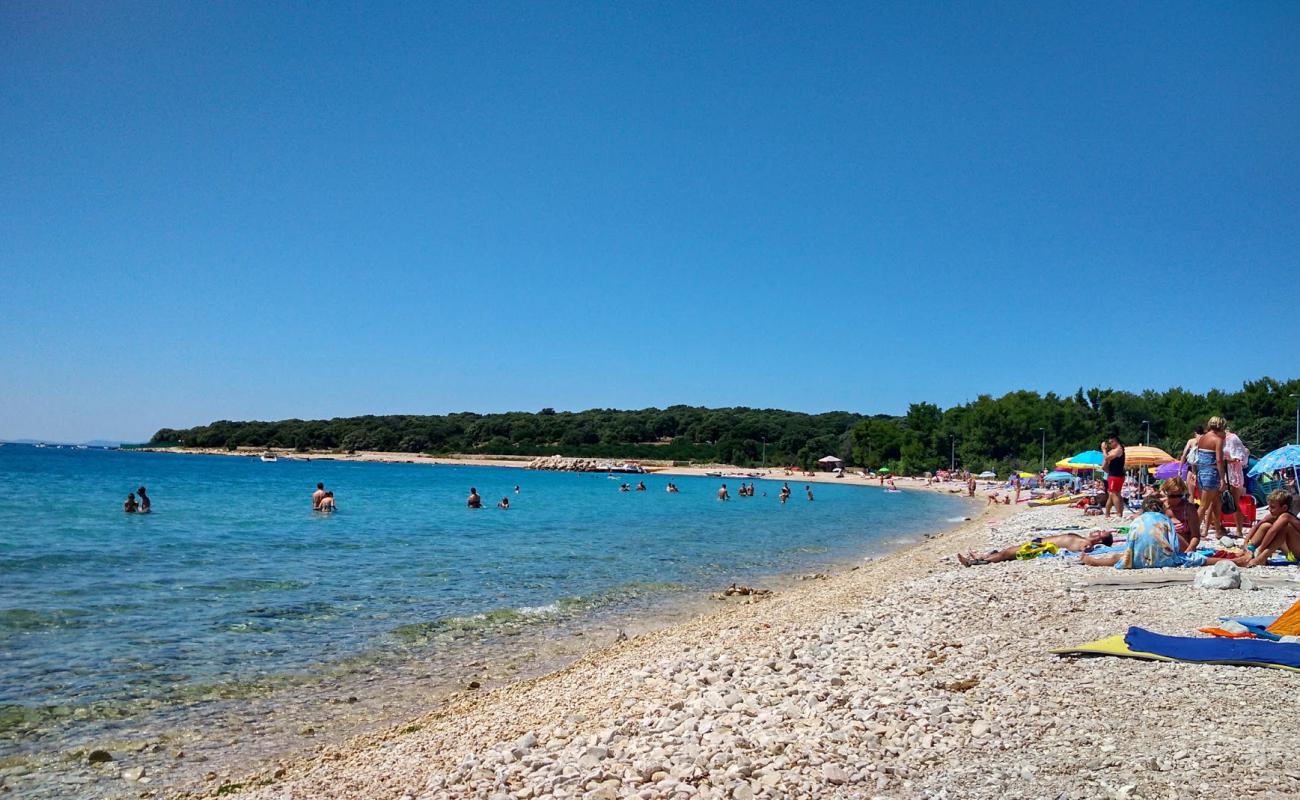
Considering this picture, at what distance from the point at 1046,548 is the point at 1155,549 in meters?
2.54

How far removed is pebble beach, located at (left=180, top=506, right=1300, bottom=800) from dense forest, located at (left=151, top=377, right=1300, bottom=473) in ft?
181

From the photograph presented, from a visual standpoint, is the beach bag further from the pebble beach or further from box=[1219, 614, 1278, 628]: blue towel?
box=[1219, 614, 1278, 628]: blue towel

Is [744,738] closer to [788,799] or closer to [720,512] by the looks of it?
[788,799]

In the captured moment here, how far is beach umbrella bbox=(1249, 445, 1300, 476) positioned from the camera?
14.7 meters

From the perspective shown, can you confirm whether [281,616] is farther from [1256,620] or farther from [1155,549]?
[1155,549]

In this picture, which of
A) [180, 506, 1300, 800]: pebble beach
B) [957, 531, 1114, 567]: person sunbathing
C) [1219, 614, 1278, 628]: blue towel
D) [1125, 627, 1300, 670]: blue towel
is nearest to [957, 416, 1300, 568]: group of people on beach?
[957, 531, 1114, 567]: person sunbathing

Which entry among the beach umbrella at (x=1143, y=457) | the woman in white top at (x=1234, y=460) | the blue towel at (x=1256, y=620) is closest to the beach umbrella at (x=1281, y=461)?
the woman in white top at (x=1234, y=460)

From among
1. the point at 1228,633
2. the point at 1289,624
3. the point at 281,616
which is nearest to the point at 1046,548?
the point at 1228,633

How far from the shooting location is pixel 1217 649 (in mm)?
5551

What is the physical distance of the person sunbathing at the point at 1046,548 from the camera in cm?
1202

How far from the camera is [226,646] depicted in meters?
9.30

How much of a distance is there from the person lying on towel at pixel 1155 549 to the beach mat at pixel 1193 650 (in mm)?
4454

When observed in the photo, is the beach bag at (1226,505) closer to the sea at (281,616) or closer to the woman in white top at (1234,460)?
the woman in white top at (1234,460)

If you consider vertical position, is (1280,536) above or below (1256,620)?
above
